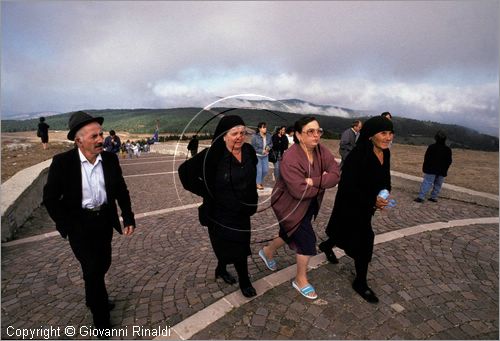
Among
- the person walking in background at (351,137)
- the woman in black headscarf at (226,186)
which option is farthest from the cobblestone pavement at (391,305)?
the person walking in background at (351,137)

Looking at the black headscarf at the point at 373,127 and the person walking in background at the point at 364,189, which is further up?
the black headscarf at the point at 373,127

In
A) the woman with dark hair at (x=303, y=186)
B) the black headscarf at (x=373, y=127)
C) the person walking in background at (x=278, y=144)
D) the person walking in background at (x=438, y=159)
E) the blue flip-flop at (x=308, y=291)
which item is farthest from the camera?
the person walking in background at (x=278, y=144)

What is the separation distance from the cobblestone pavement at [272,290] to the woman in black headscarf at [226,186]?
29.7 inches

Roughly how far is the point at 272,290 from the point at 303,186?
1.58m

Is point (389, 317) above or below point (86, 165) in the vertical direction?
below

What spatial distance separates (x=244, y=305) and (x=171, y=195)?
6.10m

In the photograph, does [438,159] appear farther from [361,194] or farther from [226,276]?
[226,276]

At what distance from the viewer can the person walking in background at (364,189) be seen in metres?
3.29

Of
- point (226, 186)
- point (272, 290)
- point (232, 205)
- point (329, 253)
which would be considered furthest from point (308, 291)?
point (226, 186)

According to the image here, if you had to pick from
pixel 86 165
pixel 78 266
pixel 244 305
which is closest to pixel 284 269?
pixel 244 305

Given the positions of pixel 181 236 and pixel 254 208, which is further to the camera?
pixel 181 236

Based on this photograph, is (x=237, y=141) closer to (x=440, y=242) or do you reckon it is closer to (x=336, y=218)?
(x=336, y=218)

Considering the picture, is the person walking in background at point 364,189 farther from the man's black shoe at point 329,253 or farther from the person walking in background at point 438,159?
→ the person walking in background at point 438,159

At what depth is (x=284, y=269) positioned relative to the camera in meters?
4.07
